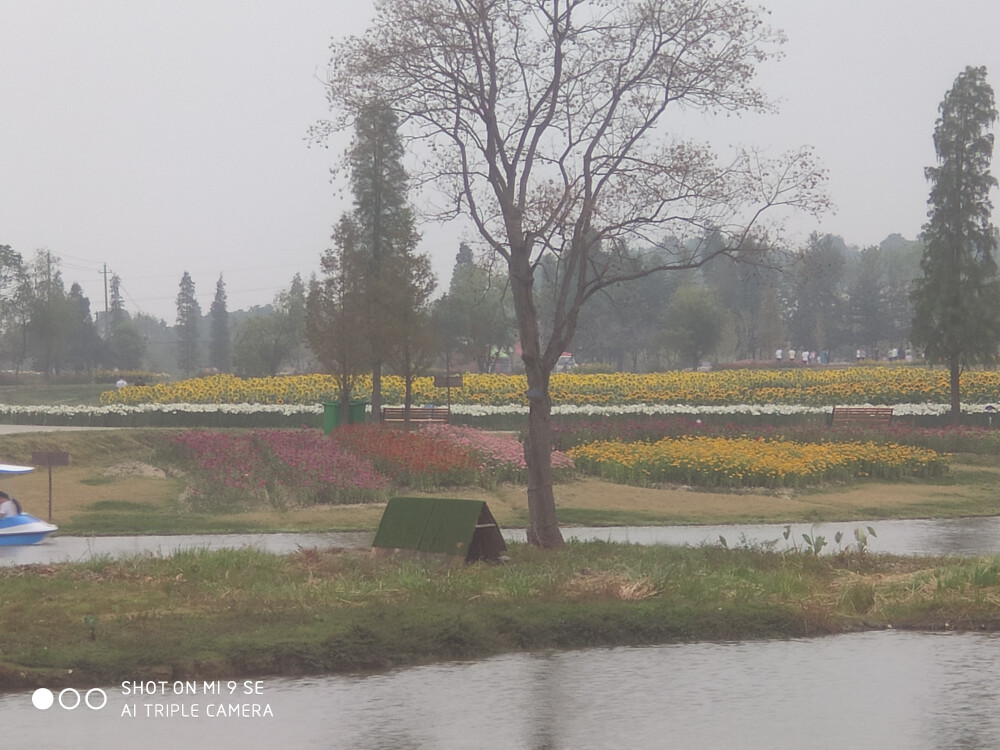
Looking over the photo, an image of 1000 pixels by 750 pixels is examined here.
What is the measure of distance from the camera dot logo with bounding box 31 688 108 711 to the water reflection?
3.4 inches

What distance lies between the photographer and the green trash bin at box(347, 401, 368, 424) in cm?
3712

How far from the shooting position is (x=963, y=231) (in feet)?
147

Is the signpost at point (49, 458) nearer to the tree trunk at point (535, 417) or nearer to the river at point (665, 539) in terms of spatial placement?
the river at point (665, 539)

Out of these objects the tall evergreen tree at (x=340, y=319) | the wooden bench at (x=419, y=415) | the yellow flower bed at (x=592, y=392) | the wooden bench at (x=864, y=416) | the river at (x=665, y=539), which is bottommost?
the river at (x=665, y=539)

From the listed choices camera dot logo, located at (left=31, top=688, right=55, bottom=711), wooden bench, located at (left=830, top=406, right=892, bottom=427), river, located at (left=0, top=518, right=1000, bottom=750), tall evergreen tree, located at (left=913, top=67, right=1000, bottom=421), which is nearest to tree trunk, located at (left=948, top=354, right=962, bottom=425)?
tall evergreen tree, located at (left=913, top=67, right=1000, bottom=421)

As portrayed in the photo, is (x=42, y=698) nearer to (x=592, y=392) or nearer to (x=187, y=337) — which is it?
(x=592, y=392)

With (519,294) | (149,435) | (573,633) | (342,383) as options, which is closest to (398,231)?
(342,383)

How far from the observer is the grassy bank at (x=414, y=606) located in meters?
10.9

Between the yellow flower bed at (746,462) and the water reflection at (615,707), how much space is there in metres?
17.5

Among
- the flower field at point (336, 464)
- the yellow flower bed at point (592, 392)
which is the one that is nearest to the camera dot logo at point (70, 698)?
the flower field at point (336, 464)

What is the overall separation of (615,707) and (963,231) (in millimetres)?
38949

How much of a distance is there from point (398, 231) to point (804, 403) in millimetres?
21395

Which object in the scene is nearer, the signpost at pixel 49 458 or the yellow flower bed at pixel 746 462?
the signpost at pixel 49 458

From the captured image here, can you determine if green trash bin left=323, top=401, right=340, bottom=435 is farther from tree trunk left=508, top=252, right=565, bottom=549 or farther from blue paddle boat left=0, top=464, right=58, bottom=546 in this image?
tree trunk left=508, top=252, right=565, bottom=549
